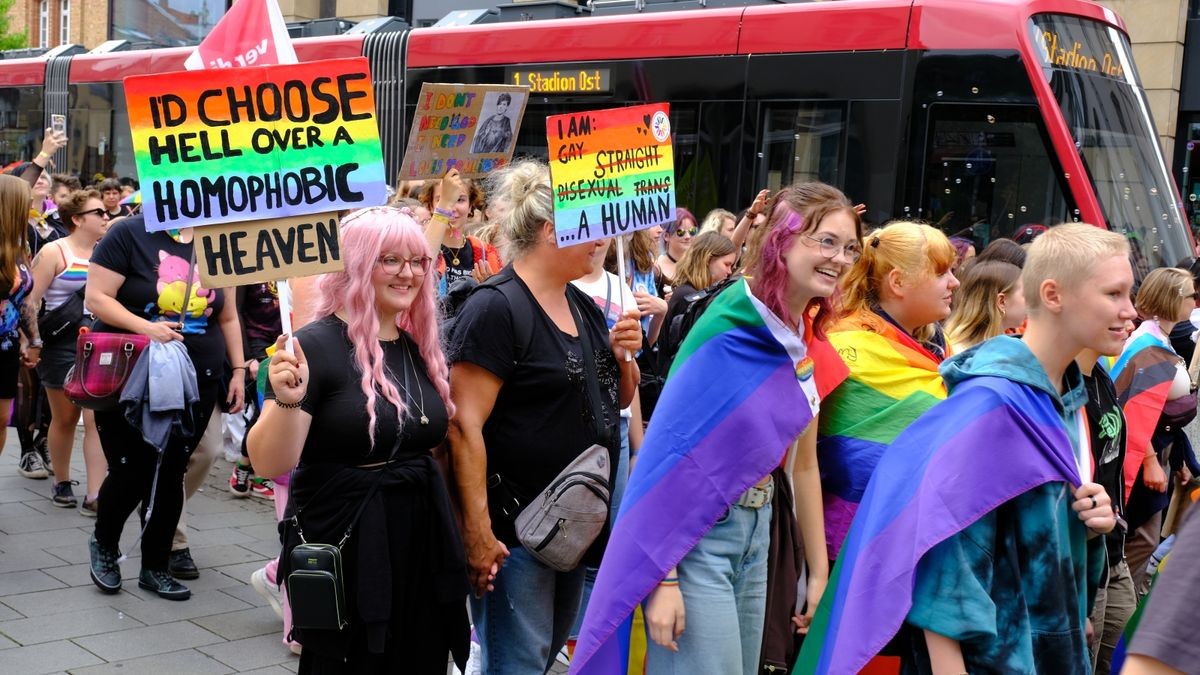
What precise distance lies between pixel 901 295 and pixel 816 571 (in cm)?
97

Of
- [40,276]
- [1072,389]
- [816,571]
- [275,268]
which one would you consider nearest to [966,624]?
[1072,389]

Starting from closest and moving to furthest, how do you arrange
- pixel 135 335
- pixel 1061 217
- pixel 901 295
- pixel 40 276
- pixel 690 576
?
pixel 690 576 < pixel 901 295 < pixel 135 335 < pixel 40 276 < pixel 1061 217

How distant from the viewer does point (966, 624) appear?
108 inches

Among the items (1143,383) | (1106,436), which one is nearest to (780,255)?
(1106,436)

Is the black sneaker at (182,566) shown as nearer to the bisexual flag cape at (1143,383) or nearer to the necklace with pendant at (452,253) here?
the necklace with pendant at (452,253)

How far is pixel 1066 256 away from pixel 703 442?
3.19 feet

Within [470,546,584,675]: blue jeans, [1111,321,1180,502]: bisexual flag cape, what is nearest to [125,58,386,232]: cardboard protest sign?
[470,546,584,675]: blue jeans

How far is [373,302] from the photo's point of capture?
3523mm

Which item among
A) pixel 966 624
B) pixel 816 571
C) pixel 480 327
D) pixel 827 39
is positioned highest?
pixel 827 39

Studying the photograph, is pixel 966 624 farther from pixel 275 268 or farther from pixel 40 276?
pixel 40 276

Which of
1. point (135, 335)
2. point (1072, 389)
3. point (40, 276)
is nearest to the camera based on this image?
point (1072, 389)

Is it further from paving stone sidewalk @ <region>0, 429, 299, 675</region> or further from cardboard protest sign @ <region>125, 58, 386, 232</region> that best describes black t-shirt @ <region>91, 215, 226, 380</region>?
cardboard protest sign @ <region>125, 58, 386, 232</region>

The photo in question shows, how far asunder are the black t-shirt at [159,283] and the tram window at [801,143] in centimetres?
555

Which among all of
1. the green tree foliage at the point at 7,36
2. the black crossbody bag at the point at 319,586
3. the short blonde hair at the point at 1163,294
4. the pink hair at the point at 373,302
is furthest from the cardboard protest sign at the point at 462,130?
the green tree foliage at the point at 7,36
